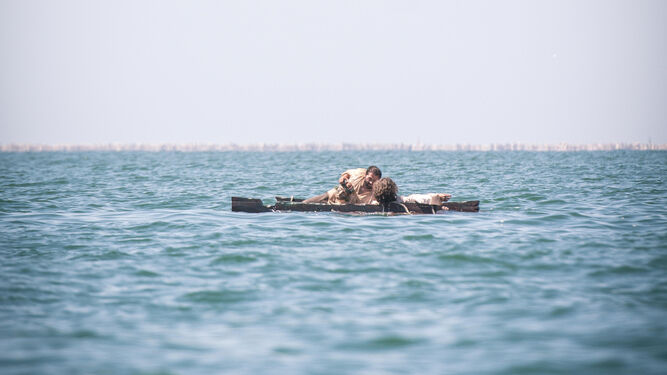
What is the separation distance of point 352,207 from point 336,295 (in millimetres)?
8116

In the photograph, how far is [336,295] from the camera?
9.10m

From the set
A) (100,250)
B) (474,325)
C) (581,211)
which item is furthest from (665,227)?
(100,250)

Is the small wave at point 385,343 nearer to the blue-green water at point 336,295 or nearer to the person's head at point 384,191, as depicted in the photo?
the blue-green water at point 336,295

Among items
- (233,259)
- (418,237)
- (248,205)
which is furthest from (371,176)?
(233,259)

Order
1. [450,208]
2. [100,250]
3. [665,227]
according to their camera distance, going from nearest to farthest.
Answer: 1. [100,250]
2. [665,227]
3. [450,208]

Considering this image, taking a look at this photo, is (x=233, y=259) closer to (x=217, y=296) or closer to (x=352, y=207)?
(x=217, y=296)

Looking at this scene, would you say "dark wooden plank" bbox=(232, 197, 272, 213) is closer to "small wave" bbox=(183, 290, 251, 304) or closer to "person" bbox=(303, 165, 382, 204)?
"person" bbox=(303, 165, 382, 204)

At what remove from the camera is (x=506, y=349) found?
6.91m

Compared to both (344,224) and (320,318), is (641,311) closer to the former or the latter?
(320,318)

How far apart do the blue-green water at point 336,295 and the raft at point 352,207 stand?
39 cm

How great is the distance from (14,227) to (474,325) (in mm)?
12715

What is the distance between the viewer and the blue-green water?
671 cm

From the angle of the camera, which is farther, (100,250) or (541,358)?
(100,250)

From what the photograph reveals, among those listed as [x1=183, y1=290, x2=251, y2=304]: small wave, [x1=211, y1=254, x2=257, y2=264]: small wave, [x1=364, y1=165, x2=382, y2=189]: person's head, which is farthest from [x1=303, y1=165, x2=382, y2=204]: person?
[x1=183, y1=290, x2=251, y2=304]: small wave
